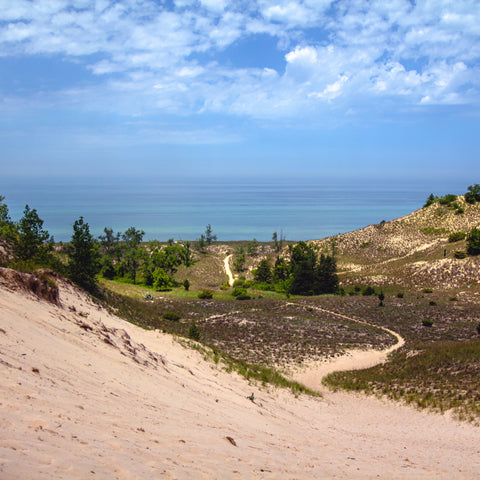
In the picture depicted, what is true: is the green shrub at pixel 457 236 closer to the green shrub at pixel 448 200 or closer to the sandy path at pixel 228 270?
the green shrub at pixel 448 200

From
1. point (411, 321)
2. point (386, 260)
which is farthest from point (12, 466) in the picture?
point (386, 260)

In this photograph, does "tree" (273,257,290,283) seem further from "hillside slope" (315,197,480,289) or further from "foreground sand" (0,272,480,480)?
"foreground sand" (0,272,480,480)

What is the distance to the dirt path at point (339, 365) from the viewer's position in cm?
1825

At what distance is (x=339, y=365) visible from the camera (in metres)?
20.7

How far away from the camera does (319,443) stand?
9.77 meters

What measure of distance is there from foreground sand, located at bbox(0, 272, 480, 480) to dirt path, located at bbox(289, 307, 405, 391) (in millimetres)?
2505

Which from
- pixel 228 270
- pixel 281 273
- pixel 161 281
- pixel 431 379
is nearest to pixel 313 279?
pixel 281 273

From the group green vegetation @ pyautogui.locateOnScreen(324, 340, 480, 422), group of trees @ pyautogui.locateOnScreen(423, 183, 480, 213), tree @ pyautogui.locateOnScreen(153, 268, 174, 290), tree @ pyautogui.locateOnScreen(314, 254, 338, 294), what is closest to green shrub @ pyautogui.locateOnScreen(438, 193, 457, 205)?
group of trees @ pyautogui.locateOnScreen(423, 183, 480, 213)

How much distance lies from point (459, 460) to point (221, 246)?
95.1m

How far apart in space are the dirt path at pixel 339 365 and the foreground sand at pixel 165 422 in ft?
8.22

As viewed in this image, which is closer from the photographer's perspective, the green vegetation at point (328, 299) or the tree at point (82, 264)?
the green vegetation at point (328, 299)

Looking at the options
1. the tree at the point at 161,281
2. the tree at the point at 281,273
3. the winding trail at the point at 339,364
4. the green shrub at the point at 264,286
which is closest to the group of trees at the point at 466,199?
the tree at the point at 281,273

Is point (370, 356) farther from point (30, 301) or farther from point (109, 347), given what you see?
point (30, 301)

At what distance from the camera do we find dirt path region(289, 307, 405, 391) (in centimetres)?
1825
